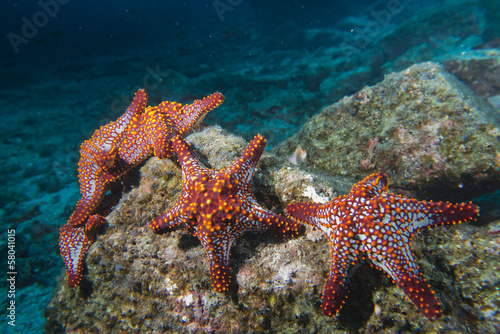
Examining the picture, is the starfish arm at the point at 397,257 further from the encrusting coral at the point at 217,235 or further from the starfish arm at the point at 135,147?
the starfish arm at the point at 135,147

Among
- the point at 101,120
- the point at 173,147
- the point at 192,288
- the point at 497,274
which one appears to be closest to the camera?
the point at 497,274

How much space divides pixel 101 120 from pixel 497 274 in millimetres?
18943

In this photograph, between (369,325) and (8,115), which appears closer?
(369,325)

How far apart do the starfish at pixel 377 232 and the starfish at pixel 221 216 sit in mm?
670

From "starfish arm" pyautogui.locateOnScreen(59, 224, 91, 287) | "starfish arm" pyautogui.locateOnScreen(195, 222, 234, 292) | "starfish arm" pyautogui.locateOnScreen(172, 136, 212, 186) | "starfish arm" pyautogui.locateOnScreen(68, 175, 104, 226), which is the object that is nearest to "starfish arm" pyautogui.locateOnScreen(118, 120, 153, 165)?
"starfish arm" pyautogui.locateOnScreen(68, 175, 104, 226)

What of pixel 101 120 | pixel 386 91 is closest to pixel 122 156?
pixel 386 91

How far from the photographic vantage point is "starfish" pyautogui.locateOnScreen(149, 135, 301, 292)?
112 inches

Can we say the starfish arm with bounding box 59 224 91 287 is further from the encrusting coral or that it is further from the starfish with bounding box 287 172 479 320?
the starfish with bounding box 287 172 479 320

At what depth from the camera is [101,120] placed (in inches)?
595

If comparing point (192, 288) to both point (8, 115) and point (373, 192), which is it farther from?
point (8, 115)

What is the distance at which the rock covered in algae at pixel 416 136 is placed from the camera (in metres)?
4.55

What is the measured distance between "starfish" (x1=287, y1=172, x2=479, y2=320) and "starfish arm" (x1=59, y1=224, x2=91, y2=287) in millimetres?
4831

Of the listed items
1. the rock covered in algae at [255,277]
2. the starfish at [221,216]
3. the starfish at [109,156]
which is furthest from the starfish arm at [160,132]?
the starfish at [221,216]

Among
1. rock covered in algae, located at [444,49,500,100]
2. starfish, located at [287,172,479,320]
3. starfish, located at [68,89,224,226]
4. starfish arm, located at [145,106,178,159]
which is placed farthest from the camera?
rock covered in algae, located at [444,49,500,100]
